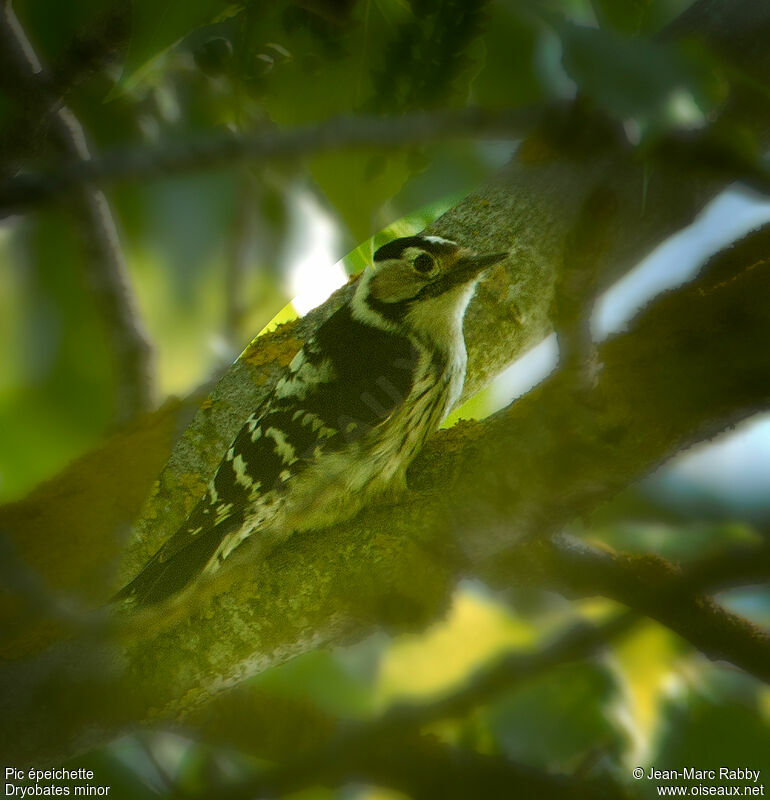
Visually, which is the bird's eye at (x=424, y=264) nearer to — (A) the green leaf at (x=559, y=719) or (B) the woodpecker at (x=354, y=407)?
(B) the woodpecker at (x=354, y=407)

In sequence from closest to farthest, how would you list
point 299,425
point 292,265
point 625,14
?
point 625,14 → point 292,265 → point 299,425

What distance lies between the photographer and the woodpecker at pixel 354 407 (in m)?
0.90

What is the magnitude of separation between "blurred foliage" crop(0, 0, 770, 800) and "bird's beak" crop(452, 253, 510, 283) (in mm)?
112

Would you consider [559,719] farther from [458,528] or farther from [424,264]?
[424,264]

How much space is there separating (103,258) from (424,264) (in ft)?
1.27

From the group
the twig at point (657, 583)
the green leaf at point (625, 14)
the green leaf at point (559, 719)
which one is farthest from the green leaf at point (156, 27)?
the green leaf at point (559, 719)

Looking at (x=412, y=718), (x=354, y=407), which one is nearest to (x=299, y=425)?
(x=354, y=407)

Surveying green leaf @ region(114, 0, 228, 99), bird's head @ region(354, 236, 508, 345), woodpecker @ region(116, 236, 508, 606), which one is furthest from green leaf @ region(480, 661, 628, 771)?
green leaf @ region(114, 0, 228, 99)

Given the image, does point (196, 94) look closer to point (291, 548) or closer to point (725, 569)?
point (291, 548)

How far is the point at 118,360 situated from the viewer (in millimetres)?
824

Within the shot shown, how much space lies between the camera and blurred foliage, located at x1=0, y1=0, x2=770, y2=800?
0.62 meters

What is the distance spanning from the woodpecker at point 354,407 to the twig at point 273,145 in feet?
0.99

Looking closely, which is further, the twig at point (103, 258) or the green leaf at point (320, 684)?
the green leaf at point (320, 684)

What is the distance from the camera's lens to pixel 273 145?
57cm
